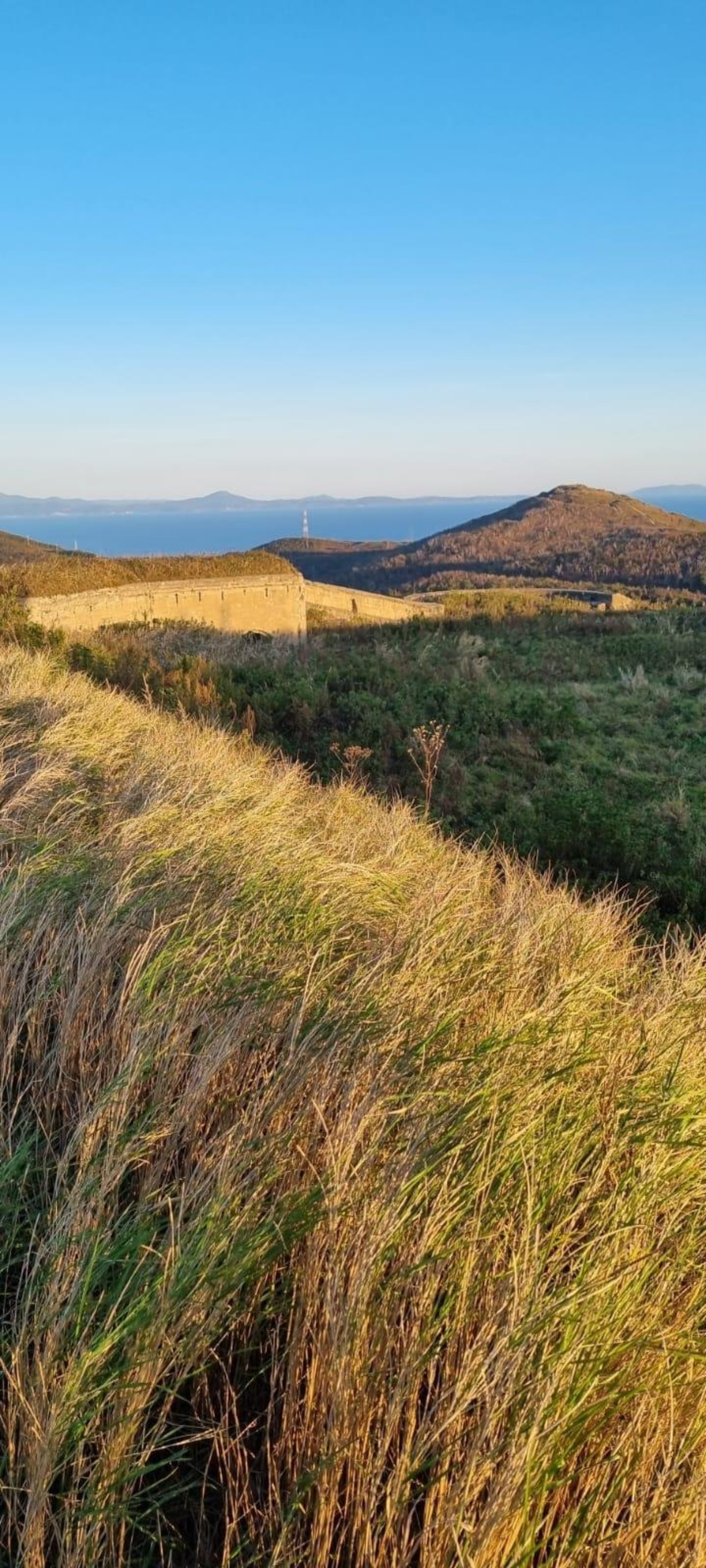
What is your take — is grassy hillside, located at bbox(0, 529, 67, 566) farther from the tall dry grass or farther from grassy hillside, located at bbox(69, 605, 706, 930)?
the tall dry grass

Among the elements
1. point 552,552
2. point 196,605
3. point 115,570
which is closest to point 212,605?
point 196,605

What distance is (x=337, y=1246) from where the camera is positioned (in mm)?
1410

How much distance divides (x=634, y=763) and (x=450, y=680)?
3.93m

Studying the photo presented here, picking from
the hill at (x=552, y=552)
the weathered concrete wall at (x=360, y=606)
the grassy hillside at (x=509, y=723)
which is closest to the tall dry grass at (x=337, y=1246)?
the grassy hillside at (x=509, y=723)

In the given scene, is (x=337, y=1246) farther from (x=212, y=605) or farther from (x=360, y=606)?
(x=360, y=606)

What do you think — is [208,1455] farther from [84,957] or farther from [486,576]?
[486,576]

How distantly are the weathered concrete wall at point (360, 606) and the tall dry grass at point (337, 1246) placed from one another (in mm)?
22672

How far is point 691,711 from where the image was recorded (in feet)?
44.9

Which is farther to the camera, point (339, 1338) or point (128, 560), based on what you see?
point (128, 560)

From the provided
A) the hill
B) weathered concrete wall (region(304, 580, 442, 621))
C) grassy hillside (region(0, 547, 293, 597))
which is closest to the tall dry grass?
grassy hillside (region(0, 547, 293, 597))

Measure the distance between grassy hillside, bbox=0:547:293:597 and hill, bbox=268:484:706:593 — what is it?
21.9 meters

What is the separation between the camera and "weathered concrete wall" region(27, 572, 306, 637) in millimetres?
16953

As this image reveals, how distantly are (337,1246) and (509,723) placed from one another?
1093 cm

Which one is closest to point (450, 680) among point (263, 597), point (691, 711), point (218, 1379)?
point (691, 711)
